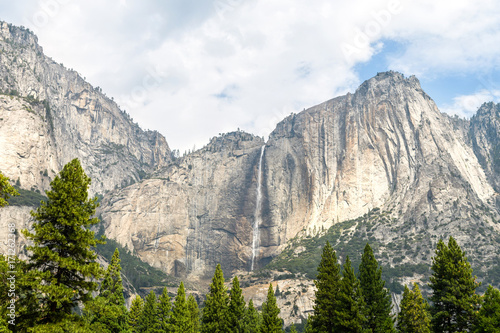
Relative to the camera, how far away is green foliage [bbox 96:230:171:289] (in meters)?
155

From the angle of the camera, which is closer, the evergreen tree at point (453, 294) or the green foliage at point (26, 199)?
the evergreen tree at point (453, 294)

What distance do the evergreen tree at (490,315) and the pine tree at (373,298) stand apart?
9005 mm

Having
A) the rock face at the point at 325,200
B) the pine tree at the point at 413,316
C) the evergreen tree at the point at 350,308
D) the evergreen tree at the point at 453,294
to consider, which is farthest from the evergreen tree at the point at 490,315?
the rock face at the point at 325,200

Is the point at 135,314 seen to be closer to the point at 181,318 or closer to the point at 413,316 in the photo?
the point at 181,318

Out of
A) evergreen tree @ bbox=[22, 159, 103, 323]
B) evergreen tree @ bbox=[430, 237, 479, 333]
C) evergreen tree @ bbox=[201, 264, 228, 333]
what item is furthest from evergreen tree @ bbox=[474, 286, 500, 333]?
evergreen tree @ bbox=[22, 159, 103, 323]

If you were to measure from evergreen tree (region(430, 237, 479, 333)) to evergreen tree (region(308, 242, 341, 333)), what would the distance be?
404 inches

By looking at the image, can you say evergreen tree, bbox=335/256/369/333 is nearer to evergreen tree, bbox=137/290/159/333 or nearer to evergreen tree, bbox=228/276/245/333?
evergreen tree, bbox=228/276/245/333

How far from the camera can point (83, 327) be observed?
22109 millimetres

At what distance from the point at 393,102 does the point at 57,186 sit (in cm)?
19356

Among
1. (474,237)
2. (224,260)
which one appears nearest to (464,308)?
(474,237)

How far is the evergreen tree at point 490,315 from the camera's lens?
30938 mm

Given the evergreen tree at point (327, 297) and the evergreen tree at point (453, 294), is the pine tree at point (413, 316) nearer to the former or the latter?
the evergreen tree at point (453, 294)

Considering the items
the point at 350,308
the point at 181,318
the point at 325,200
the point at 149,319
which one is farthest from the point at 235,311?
the point at 325,200

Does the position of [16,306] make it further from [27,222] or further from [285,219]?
[285,219]
